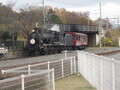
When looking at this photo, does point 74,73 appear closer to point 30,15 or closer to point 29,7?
point 30,15

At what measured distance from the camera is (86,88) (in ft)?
39.0

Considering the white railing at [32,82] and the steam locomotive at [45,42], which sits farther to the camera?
the steam locomotive at [45,42]

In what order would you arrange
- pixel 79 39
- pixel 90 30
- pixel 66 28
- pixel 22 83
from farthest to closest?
pixel 90 30 → pixel 66 28 → pixel 79 39 → pixel 22 83

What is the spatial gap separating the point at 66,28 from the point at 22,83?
5575 centimetres

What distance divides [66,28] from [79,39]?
13.2 meters

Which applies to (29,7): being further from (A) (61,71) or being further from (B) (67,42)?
(A) (61,71)

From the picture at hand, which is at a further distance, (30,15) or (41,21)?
(41,21)

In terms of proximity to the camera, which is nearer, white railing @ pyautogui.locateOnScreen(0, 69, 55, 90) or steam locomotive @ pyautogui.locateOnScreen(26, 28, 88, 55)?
white railing @ pyautogui.locateOnScreen(0, 69, 55, 90)

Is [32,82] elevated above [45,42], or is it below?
below

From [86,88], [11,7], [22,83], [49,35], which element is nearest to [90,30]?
[11,7]

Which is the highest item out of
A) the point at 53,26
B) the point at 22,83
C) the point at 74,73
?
the point at 53,26

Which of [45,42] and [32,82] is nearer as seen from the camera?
[32,82]

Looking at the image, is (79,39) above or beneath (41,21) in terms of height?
beneath

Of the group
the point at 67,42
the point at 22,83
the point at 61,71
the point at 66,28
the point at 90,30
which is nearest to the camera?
the point at 22,83
